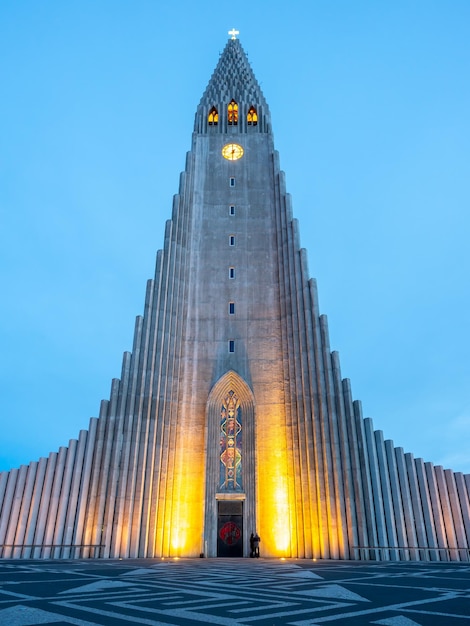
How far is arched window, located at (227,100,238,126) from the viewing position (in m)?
31.3

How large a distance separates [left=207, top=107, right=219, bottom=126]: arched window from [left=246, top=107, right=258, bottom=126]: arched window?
7.10 feet

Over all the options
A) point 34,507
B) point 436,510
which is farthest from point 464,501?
point 34,507

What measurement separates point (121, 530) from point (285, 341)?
38.3 ft

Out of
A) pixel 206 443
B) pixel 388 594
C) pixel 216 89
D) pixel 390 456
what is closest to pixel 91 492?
pixel 206 443

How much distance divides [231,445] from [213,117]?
2232cm

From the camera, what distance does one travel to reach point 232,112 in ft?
105

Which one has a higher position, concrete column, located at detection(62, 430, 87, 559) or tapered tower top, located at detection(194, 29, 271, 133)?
tapered tower top, located at detection(194, 29, 271, 133)

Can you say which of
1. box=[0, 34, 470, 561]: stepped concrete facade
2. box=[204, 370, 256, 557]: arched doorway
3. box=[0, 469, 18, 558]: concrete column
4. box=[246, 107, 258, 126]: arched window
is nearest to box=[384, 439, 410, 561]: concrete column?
box=[0, 34, 470, 561]: stepped concrete facade

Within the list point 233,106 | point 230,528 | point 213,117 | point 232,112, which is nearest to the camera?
point 230,528

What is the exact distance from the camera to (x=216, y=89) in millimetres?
32938

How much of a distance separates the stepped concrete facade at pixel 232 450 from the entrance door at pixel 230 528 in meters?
0.06

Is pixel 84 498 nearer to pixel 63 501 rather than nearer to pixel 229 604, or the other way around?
pixel 63 501

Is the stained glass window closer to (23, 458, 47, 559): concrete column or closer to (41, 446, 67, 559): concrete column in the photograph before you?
(41, 446, 67, 559): concrete column

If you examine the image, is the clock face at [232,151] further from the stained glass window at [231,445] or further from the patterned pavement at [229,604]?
the patterned pavement at [229,604]
